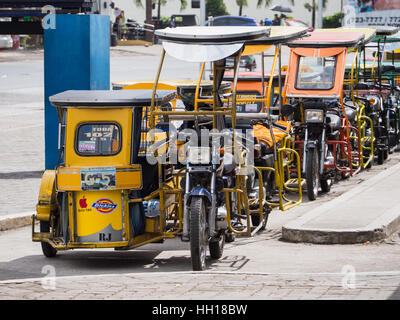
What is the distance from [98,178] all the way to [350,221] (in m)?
2.89

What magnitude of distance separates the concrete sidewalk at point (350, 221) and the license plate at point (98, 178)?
6.99 ft

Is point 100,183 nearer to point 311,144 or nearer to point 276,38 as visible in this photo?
point 276,38

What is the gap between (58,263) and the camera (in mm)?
9305

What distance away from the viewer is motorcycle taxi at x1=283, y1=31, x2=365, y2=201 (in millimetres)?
13266

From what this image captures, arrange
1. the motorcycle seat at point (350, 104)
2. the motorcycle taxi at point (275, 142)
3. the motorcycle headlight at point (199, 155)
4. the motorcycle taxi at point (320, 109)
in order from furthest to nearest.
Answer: the motorcycle seat at point (350, 104), the motorcycle taxi at point (320, 109), the motorcycle taxi at point (275, 142), the motorcycle headlight at point (199, 155)

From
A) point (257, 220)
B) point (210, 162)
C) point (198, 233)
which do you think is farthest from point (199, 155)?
point (257, 220)

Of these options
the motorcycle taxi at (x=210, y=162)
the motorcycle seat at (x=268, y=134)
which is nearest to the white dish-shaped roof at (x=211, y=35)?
the motorcycle taxi at (x=210, y=162)

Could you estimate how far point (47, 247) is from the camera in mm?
9508

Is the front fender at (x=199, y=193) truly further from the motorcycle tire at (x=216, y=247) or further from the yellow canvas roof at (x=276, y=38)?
the yellow canvas roof at (x=276, y=38)

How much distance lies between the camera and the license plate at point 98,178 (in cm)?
898

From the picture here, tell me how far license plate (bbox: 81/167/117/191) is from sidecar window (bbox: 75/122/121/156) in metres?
0.20

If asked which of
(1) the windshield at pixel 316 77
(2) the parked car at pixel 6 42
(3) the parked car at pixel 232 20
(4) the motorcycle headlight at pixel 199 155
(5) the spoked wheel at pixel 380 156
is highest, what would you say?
(3) the parked car at pixel 232 20

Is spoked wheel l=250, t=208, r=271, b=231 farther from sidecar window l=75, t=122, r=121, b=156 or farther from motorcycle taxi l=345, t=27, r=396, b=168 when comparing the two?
motorcycle taxi l=345, t=27, r=396, b=168
